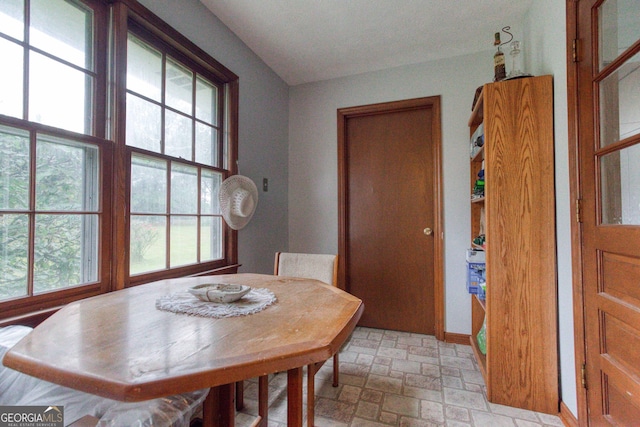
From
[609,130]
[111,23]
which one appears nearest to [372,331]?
[609,130]

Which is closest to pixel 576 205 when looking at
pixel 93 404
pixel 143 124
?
pixel 93 404

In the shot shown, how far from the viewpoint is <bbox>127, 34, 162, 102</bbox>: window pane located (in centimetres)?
158

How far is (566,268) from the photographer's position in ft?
4.80

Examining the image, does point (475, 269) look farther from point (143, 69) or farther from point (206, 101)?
point (143, 69)

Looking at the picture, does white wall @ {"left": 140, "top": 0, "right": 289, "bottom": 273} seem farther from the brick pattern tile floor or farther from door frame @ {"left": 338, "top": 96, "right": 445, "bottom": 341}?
the brick pattern tile floor

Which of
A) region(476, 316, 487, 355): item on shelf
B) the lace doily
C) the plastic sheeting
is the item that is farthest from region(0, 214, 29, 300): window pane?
region(476, 316, 487, 355): item on shelf

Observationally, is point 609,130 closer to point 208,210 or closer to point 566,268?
point 566,268

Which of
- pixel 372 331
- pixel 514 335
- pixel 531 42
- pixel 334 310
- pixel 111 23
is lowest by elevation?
pixel 372 331

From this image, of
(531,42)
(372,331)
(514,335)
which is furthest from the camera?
(372,331)

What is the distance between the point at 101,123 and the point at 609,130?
2359 millimetres

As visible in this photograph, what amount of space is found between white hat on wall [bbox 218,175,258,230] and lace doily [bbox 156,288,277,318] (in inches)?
31.1

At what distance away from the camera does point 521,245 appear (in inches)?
63.0

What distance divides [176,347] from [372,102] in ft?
8.83

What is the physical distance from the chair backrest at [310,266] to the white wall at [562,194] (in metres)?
1.25
